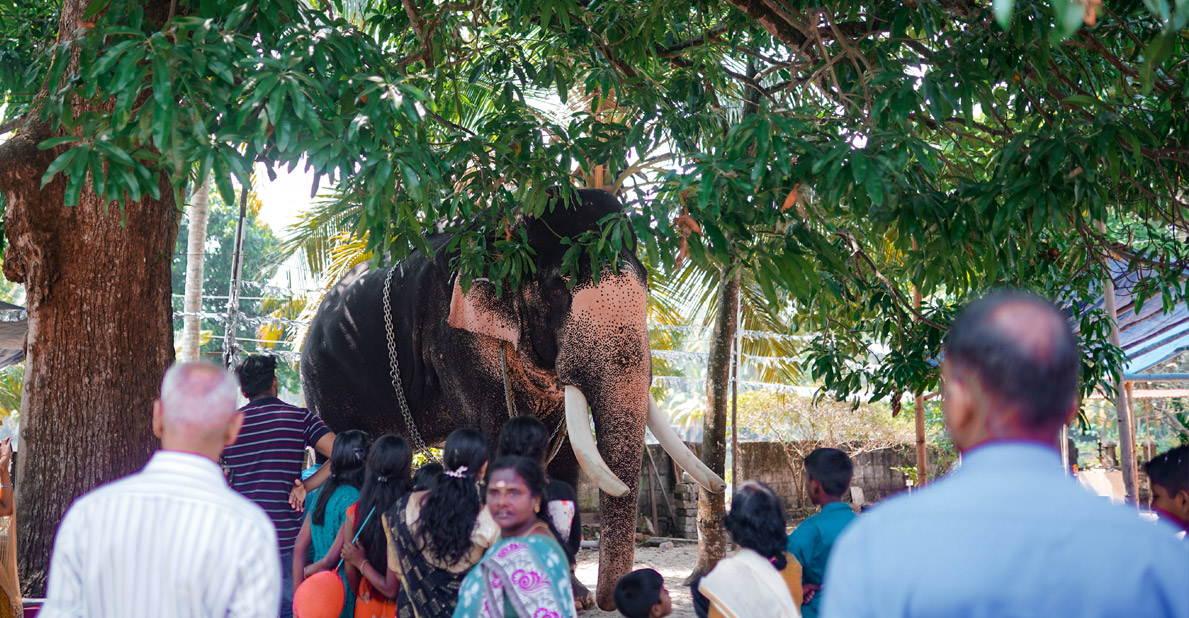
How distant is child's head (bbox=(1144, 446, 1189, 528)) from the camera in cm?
296

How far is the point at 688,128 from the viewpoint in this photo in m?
5.07

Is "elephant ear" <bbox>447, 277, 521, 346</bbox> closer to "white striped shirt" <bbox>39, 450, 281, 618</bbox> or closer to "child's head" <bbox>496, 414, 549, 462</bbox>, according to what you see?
"child's head" <bbox>496, 414, 549, 462</bbox>

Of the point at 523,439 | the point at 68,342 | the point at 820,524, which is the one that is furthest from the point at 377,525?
the point at 68,342

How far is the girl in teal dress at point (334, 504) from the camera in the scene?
12.3 feet

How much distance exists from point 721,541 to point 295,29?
16.3 feet

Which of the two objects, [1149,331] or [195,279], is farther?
[195,279]

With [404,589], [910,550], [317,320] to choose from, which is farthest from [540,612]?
[317,320]

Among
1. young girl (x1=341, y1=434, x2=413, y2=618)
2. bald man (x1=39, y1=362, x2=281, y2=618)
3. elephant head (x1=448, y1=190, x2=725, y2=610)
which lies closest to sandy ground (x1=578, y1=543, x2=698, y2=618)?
elephant head (x1=448, y1=190, x2=725, y2=610)

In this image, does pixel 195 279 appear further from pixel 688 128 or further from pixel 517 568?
pixel 517 568

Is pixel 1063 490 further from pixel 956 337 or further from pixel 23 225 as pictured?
pixel 23 225

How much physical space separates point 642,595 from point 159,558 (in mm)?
1537

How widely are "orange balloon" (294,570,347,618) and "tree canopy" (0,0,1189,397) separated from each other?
4.46 ft

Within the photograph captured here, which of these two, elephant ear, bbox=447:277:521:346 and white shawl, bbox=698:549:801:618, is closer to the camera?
white shawl, bbox=698:549:801:618

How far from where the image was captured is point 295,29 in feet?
11.8
